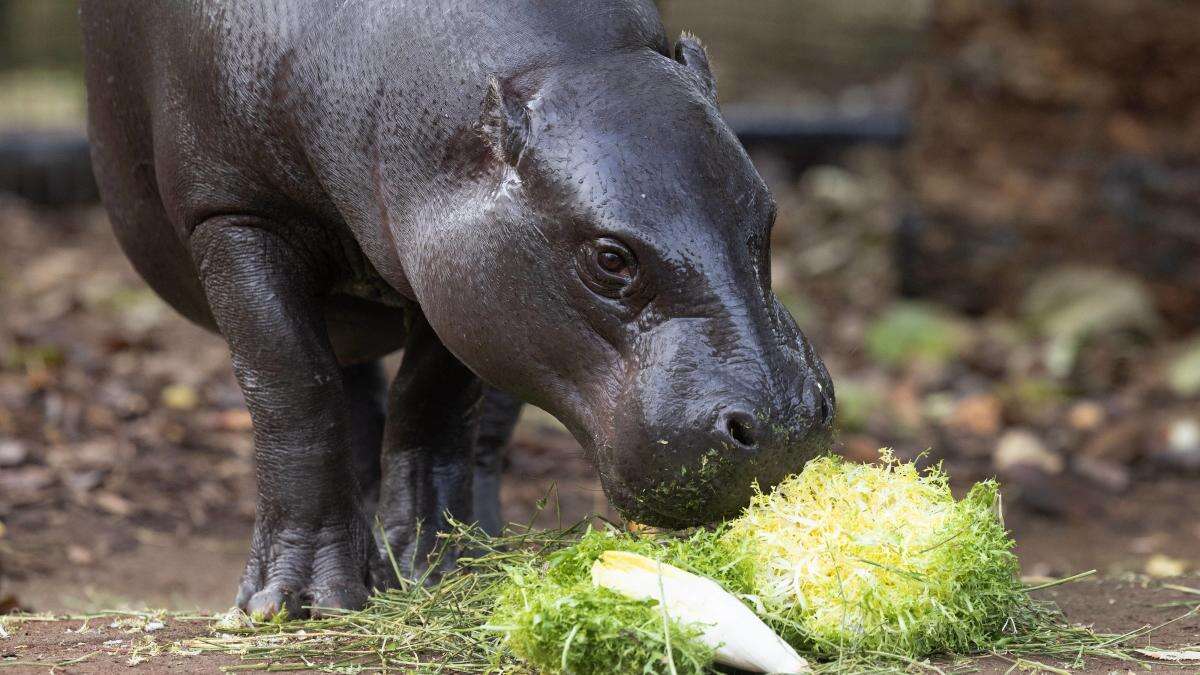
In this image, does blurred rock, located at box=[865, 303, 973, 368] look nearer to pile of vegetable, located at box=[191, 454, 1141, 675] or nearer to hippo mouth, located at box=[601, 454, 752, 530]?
pile of vegetable, located at box=[191, 454, 1141, 675]

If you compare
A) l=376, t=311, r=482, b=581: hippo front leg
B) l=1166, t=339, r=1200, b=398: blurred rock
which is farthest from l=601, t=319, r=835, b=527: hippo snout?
l=1166, t=339, r=1200, b=398: blurred rock

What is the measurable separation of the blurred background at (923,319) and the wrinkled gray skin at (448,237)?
4.10 feet

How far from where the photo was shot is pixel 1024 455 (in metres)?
7.74

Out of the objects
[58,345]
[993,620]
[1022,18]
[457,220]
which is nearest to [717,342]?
[457,220]

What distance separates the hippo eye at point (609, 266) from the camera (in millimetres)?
3418

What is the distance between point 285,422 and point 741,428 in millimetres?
1382

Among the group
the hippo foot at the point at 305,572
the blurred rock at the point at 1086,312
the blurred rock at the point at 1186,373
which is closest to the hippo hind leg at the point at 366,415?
the hippo foot at the point at 305,572

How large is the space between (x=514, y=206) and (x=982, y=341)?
666 cm

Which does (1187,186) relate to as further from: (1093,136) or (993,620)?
(993,620)

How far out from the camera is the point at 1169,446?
784cm

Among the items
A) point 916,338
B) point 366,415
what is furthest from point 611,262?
point 916,338

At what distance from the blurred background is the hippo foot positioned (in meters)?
1.06

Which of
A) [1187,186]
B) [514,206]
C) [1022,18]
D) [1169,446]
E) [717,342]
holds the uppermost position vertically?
[1022,18]

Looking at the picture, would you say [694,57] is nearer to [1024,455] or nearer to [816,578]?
[816,578]
